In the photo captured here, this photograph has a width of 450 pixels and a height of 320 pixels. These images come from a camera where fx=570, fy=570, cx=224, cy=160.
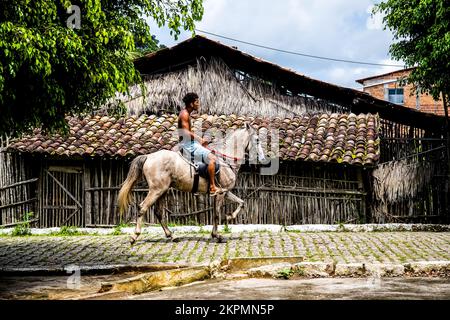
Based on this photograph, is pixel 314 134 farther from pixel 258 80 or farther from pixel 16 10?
pixel 16 10

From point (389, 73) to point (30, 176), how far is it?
28.1 m

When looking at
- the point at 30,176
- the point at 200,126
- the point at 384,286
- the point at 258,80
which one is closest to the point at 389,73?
the point at 258,80

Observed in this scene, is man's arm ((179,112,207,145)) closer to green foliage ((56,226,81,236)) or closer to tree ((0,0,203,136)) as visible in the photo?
tree ((0,0,203,136))

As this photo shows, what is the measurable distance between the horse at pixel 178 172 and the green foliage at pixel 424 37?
6996 millimetres

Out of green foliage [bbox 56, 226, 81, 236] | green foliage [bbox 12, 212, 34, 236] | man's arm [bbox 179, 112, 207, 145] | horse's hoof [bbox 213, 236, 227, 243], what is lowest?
horse's hoof [bbox 213, 236, 227, 243]

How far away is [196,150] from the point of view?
12039 millimetres

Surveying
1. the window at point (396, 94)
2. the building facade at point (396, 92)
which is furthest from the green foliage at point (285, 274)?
the window at point (396, 94)

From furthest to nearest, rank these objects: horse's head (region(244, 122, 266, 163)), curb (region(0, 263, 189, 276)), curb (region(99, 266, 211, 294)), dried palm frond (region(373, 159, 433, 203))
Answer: dried palm frond (region(373, 159, 433, 203)), horse's head (region(244, 122, 266, 163)), curb (region(0, 263, 189, 276)), curb (region(99, 266, 211, 294))

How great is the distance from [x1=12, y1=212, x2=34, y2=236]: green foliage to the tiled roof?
205 centimetres

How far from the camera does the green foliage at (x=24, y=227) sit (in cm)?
1553

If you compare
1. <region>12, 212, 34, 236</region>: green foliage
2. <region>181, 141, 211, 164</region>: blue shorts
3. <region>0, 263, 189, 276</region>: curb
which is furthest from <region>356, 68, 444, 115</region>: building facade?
<region>0, 263, 189, 276</region>: curb

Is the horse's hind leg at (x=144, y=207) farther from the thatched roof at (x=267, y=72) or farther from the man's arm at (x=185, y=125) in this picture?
the thatched roof at (x=267, y=72)

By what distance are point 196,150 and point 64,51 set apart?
4.40 meters

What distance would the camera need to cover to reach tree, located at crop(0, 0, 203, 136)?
760cm
